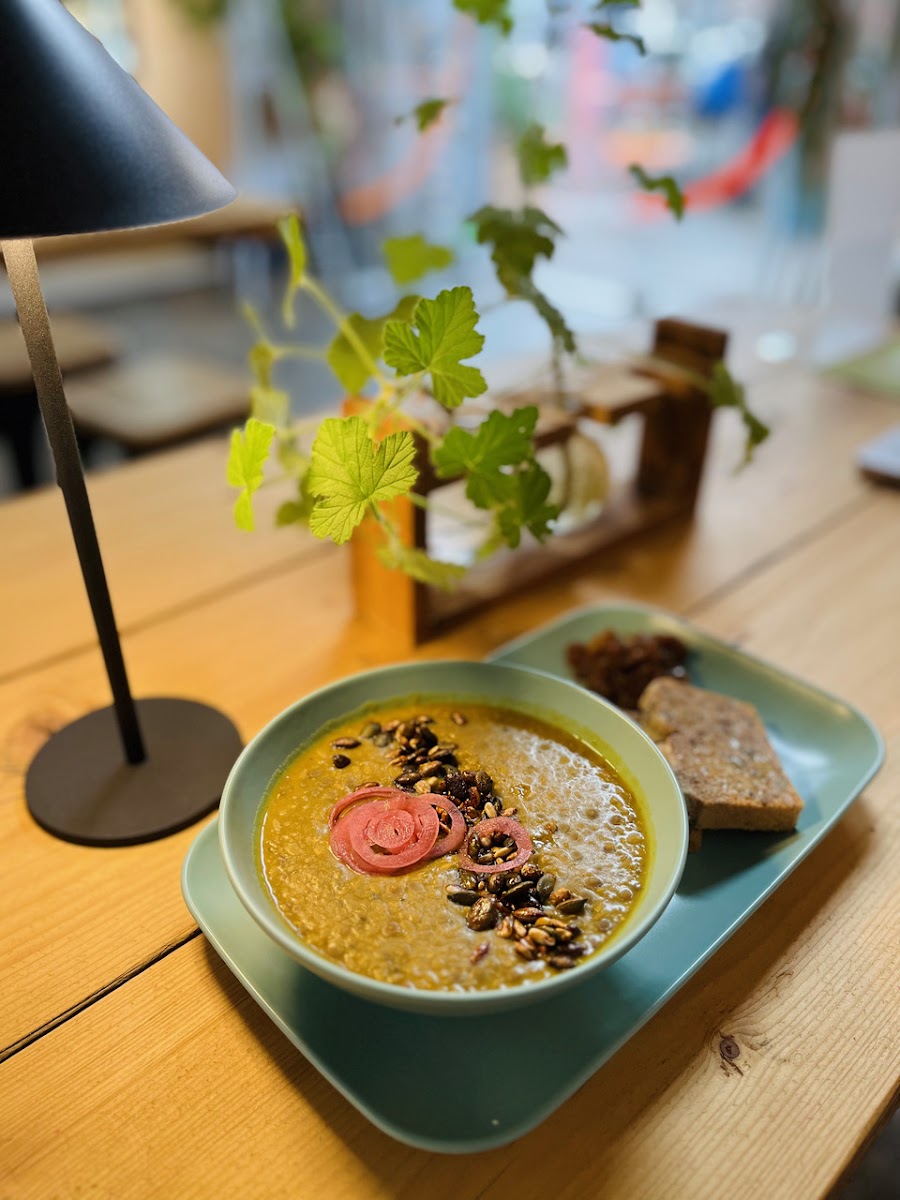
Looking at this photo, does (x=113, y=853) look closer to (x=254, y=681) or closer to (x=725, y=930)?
(x=254, y=681)

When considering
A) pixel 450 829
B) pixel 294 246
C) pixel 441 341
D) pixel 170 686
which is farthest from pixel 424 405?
pixel 450 829

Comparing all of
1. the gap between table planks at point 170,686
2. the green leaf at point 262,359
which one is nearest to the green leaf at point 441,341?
the green leaf at point 262,359

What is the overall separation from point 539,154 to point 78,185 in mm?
740

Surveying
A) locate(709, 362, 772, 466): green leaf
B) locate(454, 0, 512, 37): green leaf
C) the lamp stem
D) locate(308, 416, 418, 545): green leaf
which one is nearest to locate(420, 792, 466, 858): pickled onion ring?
locate(308, 416, 418, 545): green leaf

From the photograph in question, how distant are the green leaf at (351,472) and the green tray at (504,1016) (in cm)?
31

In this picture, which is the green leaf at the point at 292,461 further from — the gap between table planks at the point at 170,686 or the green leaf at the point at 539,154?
the green leaf at the point at 539,154

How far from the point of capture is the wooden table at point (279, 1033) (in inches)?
24.6

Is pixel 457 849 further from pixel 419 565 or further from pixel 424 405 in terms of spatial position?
pixel 424 405

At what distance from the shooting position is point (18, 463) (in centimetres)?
259

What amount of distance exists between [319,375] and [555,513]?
156 inches

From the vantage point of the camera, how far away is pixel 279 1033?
70cm

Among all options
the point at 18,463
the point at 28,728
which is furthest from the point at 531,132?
Result: the point at 18,463

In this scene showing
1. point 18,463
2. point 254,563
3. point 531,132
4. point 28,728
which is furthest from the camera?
point 18,463

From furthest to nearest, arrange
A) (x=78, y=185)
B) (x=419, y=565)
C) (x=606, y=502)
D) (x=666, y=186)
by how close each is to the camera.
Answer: (x=606, y=502), (x=666, y=186), (x=419, y=565), (x=78, y=185)
